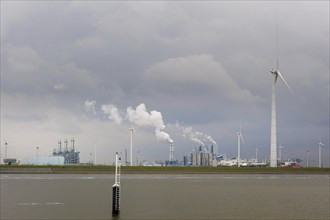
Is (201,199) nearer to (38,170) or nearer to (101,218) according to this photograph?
(101,218)

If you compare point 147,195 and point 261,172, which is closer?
point 147,195

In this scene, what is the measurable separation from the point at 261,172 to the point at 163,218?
5679 inches

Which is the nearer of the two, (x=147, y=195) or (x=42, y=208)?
(x=42, y=208)

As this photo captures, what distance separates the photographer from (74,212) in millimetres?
49469

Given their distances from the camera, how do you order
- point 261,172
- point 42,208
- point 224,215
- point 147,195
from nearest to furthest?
point 224,215, point 42,208, point 147,195, point 261,172

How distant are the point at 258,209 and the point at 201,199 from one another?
36.1 feet

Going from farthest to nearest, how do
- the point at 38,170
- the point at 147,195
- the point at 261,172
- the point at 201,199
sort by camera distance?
the point at 261,172 → the point at 38,170 → the point at 147,195 → the point at 201,199

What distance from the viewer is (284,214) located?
49.4 meters

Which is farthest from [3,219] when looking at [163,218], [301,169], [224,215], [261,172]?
[301,169]

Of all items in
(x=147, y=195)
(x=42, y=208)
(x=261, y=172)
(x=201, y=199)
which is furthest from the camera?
(x=261, y=172)

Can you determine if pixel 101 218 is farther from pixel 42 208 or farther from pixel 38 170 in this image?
pixel 38 170

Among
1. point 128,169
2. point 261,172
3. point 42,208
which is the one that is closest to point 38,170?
point 128,169

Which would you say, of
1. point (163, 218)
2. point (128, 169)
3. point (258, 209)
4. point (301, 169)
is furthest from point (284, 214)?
point (301, 169)

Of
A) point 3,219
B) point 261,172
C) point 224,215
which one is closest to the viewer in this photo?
point 3,219
